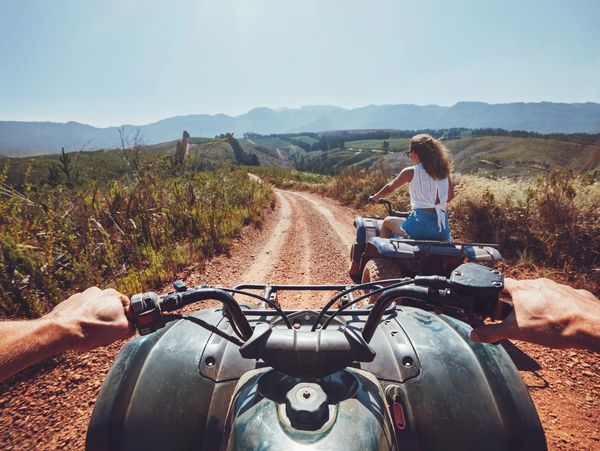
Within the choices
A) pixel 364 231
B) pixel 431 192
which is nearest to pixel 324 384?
pixel 431 192

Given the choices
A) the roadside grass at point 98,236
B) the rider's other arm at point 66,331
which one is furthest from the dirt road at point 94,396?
the rider's other arm at point 66,331

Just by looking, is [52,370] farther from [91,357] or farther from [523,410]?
[523,410]

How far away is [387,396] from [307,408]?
0.51 m

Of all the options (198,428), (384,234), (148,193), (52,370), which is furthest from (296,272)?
(198,428)

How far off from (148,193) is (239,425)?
6064mm

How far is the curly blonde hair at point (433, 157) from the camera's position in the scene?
11.6 feet

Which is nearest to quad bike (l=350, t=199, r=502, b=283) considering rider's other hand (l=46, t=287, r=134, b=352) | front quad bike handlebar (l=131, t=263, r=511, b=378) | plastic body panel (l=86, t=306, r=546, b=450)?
plastic body panel (l=86, t=306, r=546, b=450)

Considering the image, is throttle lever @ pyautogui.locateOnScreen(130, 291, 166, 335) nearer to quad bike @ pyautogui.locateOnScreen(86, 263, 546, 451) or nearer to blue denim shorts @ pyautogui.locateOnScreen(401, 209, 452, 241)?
quad bike @ pyautogui.locateOnScreen(86, 263, 546, 451)

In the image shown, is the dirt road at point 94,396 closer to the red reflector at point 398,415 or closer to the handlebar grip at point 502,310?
the red reflector at point 398,415

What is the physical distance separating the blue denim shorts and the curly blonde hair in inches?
17.7

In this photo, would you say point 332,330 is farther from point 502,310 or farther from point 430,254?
point 430,254

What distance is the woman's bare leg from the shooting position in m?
4.06

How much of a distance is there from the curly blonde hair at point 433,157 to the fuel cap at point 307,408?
3.30 metres

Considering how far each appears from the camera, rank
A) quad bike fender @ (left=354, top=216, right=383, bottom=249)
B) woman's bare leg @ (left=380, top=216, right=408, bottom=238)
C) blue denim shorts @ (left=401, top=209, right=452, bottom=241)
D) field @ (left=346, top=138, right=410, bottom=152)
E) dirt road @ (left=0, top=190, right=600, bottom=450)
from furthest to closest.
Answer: field @ (left=346, top=138, right=410, bottom=152)
quad bike fender @ (left=354, top=216, right=383, bottom=249)
woman's bare leg @ (left=380, top=216, right=408, bottom=238)
blue denim shorts @ (left=401, top=209, right=452, bottom=241)
dirt road @ (left=0, top=190, right=600, bottom=450)
